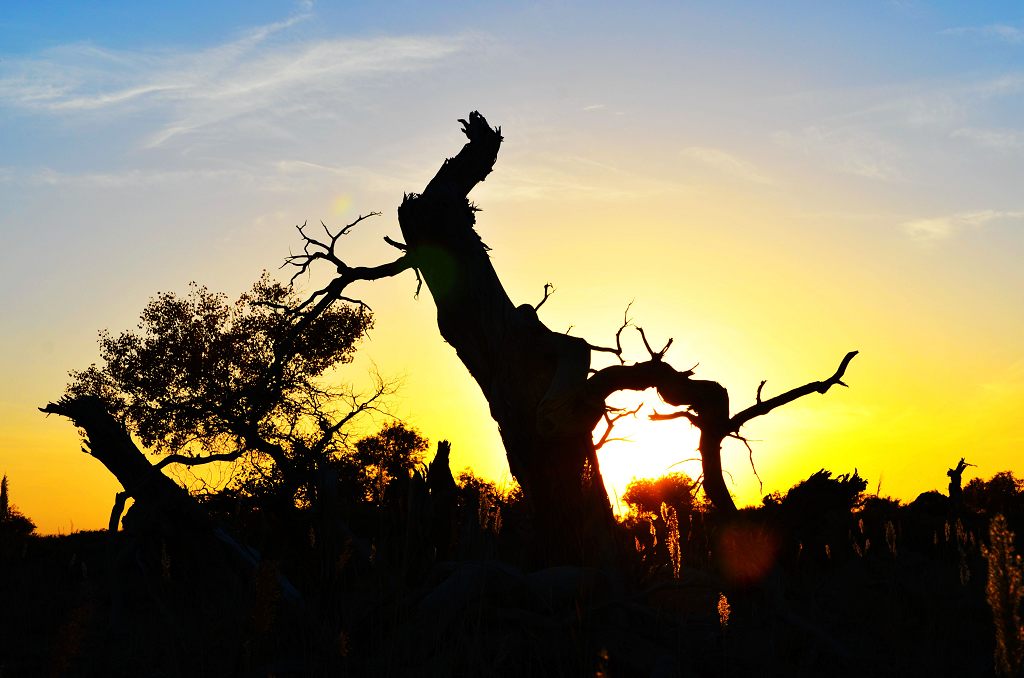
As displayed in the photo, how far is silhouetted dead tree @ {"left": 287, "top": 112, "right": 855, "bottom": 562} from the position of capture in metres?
9.81

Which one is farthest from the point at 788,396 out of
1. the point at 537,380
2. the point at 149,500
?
the point at 149,500

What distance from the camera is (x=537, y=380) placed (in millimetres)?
10453

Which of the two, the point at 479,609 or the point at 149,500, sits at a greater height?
the point at 149,500

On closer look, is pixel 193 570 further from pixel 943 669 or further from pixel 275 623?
pixel 943 669

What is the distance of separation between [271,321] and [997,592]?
24.5m

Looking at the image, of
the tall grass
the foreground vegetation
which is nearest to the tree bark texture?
the foreground vegetation

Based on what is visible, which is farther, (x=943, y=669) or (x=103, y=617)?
(x=103, y=617)

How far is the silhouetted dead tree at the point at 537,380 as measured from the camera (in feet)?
32.2

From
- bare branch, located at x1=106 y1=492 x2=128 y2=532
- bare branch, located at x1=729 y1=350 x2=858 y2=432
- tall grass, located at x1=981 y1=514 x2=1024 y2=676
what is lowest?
tall grass, located at x1=981 y1=514 x2=1024 y2=676

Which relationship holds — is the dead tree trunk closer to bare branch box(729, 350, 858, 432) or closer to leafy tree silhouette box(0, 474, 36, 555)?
leafy tree silhouette box(0, 474, 36, 555)

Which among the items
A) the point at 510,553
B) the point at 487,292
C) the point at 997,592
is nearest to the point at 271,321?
the point at 487,292

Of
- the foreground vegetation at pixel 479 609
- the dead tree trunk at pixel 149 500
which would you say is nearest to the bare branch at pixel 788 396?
the foreground vegetation at pixel 479 609

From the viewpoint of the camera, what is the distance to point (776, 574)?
19.3 feet

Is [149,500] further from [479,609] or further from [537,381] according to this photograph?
[479,609]
